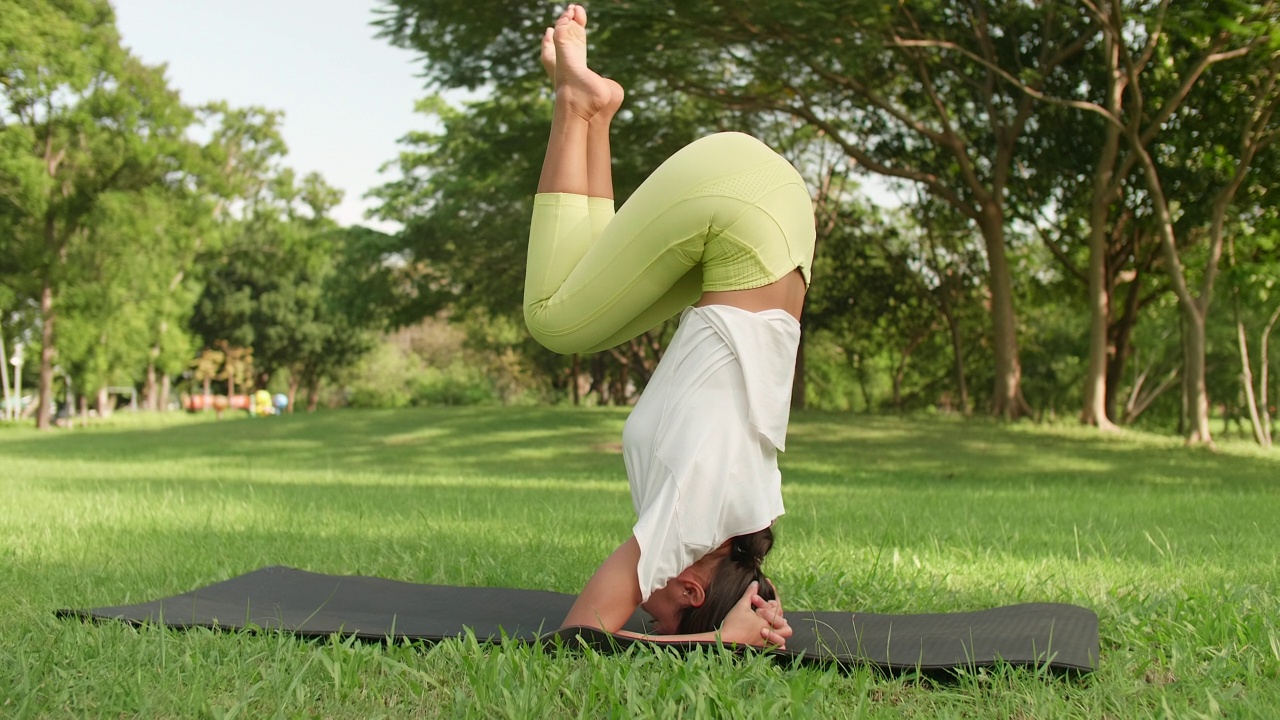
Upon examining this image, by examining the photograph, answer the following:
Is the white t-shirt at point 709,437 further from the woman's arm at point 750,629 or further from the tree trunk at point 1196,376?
the tree trunk at point 1196,376

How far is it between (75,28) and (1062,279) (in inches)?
942

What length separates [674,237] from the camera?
8.64 feet

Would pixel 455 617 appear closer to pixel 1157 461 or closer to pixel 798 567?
pixel 798 567

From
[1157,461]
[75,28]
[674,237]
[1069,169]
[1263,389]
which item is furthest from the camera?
[75,28]

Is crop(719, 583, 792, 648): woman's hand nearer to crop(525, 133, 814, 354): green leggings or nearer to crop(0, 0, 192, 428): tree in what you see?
crop(525, 133, 814, 354): green leggings

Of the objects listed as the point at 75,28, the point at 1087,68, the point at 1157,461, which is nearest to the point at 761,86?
the point at 1087,68

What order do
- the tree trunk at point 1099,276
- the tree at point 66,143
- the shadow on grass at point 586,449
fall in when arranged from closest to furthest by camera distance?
the shadow on grass at point 586,449
the tree trunk at point 1099,276
the tree at point 66,143

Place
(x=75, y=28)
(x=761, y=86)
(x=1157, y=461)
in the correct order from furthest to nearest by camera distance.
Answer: (x=75, y=28)
(x=761, y=86)
(x=1157, y=461)

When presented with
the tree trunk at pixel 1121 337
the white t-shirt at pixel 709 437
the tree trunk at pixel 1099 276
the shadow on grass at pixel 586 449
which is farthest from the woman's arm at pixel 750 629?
the tree trunk at pixel 1121 337

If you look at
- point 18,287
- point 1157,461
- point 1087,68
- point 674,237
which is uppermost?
point 1087,68

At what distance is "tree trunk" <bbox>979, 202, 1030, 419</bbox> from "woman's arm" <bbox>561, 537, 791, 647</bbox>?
1575 cm

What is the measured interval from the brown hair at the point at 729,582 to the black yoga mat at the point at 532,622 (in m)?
0.19

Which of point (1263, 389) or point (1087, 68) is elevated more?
point (1087, 68)

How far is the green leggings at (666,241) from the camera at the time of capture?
2.64m
